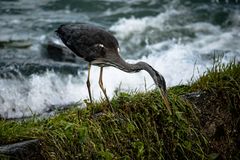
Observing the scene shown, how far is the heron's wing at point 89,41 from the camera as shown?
5.14 meters

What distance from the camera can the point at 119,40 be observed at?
425 inches

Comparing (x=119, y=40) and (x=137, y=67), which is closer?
(x=137, y=67)

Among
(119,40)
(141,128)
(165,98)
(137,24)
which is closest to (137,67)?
(165,98)

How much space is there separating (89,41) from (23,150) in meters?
1.50

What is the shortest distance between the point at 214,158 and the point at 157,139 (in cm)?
56

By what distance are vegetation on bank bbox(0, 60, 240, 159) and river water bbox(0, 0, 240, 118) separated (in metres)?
1.36

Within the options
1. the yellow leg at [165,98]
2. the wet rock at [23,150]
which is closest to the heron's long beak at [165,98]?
the yellow leg at [165,98]

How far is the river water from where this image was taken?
8.12m

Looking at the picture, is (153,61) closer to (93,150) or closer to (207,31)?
(207,31)

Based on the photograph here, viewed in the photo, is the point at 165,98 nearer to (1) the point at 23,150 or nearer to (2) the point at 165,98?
(2) the point at 165,98

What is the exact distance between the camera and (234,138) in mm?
4762

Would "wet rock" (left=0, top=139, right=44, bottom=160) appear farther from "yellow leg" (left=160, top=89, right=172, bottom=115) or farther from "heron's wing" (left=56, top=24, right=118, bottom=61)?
"heron's wing" (left=56, top=24, right=118, bottom=61)

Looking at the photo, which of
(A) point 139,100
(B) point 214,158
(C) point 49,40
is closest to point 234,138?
(B) point 214,158

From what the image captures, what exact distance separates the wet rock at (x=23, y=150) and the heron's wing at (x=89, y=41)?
1.31m
